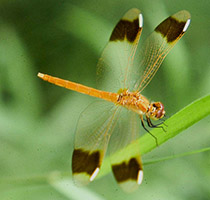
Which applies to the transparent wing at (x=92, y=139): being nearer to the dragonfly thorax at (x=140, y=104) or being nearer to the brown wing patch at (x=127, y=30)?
the dragonfly thorax at (x=140, y=104)

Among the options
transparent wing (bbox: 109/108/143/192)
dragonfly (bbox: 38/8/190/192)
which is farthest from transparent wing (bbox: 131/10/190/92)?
transparent wing (bbox: 109/108/143/192)

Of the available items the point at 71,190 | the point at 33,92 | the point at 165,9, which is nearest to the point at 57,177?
the point at 71,190

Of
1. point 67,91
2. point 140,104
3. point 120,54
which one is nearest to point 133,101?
point 140,104

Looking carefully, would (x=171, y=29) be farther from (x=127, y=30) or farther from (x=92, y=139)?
(x=92, y=139)

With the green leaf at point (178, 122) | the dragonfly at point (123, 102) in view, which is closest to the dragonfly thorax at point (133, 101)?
the dragonfly at point (123, 102)

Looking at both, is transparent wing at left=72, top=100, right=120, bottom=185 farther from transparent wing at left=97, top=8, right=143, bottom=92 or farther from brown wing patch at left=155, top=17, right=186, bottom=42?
brown wing patch at left=155, top=17, right=186, bottom=42

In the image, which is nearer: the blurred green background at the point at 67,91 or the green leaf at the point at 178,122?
the green leaf at the point at 178,122

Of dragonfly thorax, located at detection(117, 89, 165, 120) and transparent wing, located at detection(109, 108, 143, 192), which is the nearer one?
transparent wing, located at detection(109, 108, 143, 192)
